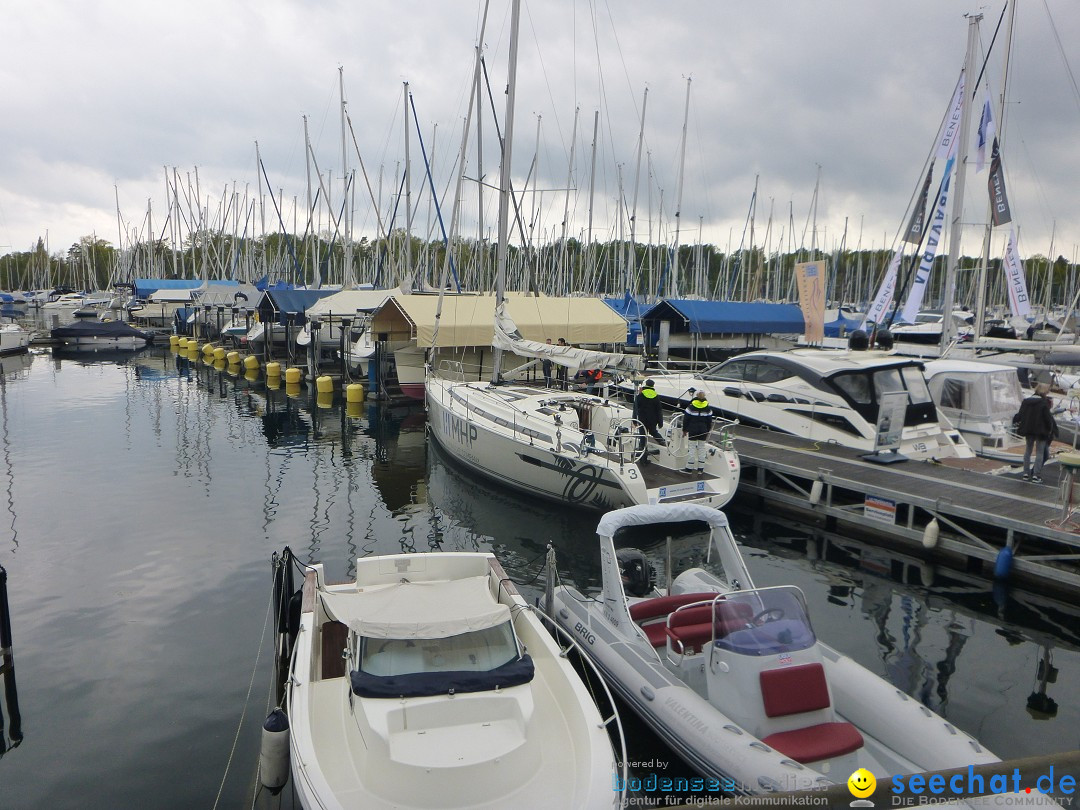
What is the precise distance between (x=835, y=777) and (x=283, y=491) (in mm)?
12872

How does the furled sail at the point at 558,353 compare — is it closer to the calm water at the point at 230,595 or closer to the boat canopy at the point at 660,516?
the calm water at the point at 230,595

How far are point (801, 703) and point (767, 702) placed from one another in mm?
274

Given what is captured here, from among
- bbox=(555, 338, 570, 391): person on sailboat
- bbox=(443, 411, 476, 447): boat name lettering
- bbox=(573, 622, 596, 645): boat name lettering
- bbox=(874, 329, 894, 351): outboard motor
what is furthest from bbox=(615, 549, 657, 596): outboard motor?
bbox=(874, 329, 894, 351): outboard motor

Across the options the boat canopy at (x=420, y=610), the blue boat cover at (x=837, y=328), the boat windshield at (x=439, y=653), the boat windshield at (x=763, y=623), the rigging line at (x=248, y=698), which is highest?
the blue boat cover at (x=837, y=328)

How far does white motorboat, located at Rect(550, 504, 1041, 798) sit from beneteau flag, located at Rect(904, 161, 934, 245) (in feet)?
58.4

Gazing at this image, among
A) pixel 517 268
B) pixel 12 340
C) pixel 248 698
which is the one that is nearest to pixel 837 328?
pixel 517 268

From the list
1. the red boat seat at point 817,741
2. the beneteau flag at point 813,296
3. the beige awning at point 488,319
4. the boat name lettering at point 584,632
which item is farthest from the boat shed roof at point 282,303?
the red boat seat at point 817,741

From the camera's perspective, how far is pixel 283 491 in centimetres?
1558

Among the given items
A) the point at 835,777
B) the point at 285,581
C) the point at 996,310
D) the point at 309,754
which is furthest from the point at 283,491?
the point at 996,310

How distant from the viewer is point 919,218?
20.8 m

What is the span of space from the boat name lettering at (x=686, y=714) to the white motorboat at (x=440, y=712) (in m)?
0.92

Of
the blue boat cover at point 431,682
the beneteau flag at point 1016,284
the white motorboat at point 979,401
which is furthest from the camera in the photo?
the beneteau flag at point 1016,284

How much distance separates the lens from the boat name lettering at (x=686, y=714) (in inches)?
225

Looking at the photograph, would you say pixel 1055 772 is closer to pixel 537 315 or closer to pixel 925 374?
pixel 925 374
